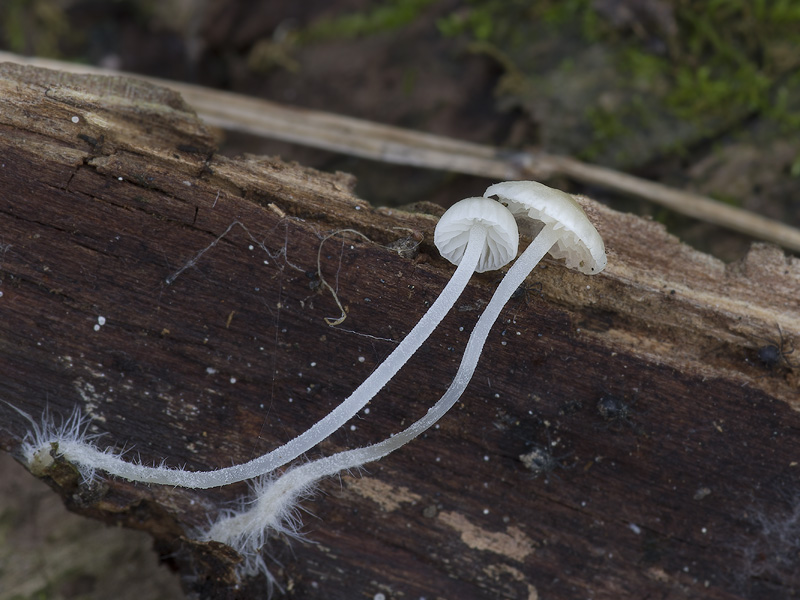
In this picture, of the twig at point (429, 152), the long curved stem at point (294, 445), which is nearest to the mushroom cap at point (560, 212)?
the long curved stem at point (294, 445)

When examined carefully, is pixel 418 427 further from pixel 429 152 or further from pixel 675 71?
pixel 675 71

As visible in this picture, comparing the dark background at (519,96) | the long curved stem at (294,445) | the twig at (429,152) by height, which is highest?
the dark background at (519,96)

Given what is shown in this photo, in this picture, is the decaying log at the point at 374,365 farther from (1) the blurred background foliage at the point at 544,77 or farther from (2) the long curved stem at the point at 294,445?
(1) the blurred background foliage at the point at 544,77

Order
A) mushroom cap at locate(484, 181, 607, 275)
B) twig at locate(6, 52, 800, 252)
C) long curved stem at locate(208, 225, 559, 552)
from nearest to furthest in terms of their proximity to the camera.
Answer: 1. mushroom cap at locate(484, 181, 607, 275)
2. long curved stem at locate(208, 225, 559, 552)
3. twig at locate(6, 52, 800, 252)

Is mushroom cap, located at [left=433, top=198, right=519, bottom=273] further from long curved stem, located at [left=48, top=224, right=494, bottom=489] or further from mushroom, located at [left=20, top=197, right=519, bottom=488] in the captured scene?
long curved stem, located at [left=48, top=224, right=494, bottom=489]

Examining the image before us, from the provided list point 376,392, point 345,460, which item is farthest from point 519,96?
point 345,460

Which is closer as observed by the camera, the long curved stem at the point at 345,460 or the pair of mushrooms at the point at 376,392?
the pair of mushrooms at the point at 376,392

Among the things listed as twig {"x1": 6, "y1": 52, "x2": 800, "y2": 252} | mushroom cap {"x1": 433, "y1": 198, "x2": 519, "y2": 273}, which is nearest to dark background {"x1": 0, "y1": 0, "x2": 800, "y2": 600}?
twig {"x1": 6, "y1": 52, "x2": 800, "y2": 252}

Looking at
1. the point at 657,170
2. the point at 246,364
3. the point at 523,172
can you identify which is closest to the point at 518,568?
the point at 246,364
